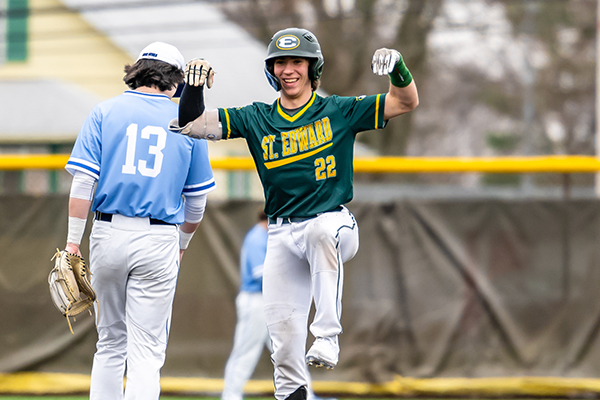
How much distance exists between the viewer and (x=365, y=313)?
7391mm

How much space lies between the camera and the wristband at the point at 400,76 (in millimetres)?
3838

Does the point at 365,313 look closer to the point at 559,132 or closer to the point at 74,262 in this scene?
the point at 74,262

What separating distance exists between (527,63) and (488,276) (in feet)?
51.5

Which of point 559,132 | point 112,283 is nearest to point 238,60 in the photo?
point 559,132

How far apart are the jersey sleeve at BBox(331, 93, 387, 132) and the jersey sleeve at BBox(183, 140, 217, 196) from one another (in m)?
0.98

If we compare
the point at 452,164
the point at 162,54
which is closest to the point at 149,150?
the point at 162,54

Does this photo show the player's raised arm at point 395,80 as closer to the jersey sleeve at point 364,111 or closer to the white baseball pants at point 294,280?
the jersey sleeve at point 364,111

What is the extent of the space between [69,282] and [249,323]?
2794mm

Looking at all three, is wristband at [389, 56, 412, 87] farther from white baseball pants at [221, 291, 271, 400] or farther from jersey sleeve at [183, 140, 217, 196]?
white baseball pants at [221, 291, 271, 400]

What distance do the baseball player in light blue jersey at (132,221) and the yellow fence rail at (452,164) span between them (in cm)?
296

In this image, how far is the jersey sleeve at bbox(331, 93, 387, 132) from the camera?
407 centimetres

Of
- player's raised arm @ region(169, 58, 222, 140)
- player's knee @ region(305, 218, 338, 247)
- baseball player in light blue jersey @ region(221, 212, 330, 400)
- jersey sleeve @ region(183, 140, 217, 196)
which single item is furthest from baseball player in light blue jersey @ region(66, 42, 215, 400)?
baseball player in light blue jersey @ region(221, 212, 330, 400)

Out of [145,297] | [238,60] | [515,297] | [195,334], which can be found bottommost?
[195,334]

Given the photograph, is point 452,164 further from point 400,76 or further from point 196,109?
point 196,109
